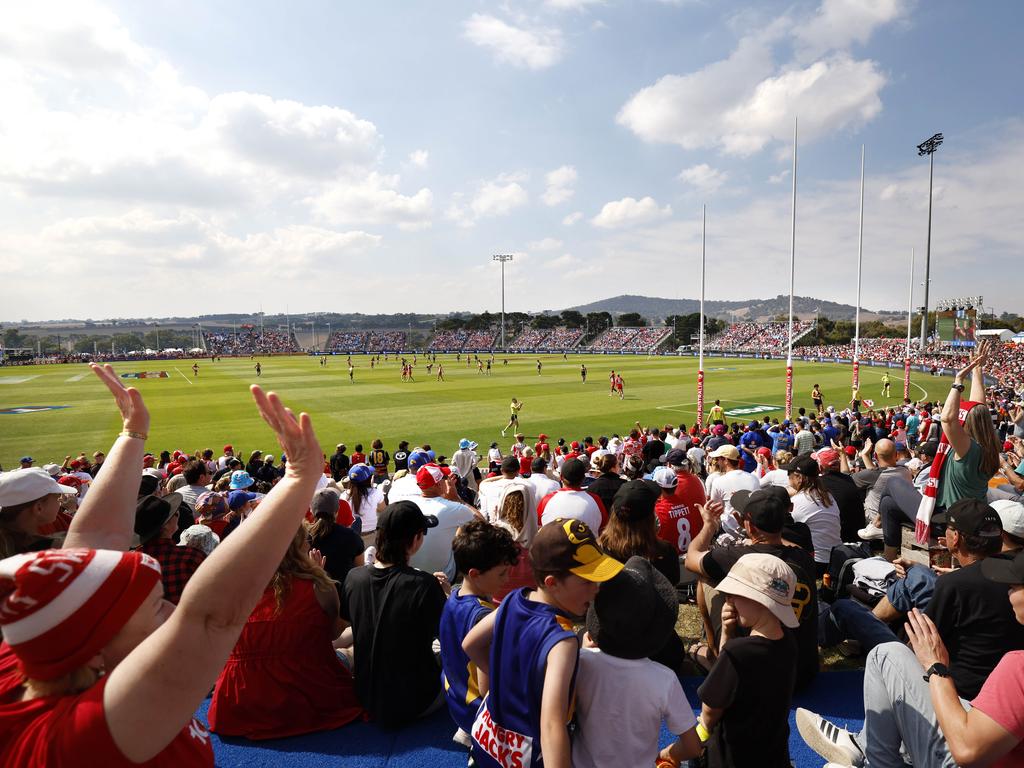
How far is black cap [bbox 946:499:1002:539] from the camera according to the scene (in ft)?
12.7

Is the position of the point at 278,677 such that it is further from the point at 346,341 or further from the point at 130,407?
the point at 346,341

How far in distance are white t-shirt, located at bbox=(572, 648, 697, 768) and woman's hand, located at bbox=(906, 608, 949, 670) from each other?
60.0 inches

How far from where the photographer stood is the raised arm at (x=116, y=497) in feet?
9.16

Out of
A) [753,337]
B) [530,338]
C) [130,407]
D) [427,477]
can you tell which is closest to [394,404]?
[427,477]

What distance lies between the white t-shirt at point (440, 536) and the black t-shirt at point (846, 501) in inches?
193

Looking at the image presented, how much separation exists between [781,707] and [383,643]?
256 cm

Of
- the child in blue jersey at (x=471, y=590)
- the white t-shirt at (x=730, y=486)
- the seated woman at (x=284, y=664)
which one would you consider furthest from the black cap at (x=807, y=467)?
A: the seated woman at (x=284, y=664)

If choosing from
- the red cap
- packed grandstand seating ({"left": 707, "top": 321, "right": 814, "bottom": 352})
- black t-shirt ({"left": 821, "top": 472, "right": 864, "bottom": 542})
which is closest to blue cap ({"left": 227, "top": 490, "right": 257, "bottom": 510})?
the red cap

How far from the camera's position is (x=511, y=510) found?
20.4 feet

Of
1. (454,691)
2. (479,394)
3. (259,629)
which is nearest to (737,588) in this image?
(454,691)

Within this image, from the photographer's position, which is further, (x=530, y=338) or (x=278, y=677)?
(x=530, y=338)

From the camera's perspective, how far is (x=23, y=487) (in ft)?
14.5

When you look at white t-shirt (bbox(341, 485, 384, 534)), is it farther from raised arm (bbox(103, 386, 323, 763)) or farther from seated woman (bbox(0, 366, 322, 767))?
raised arm (bbox(103, 386, 323, 763))

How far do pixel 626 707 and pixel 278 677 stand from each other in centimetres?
272
